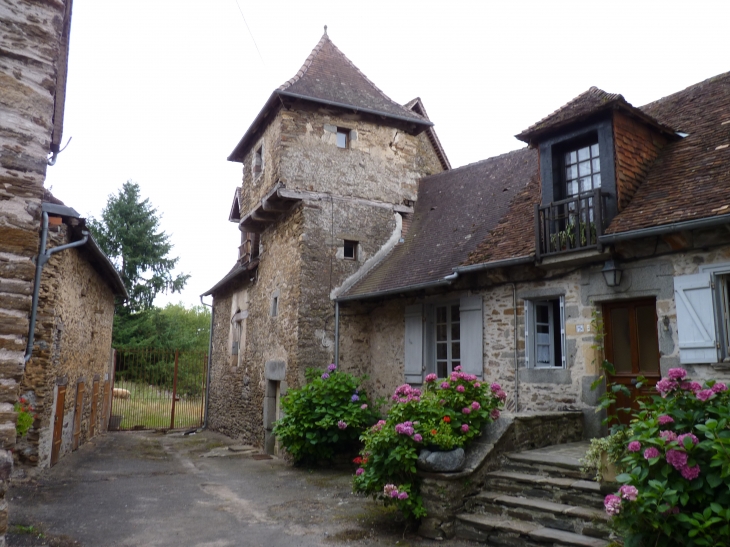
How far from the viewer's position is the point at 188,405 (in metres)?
18.2

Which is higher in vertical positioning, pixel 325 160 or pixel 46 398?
pixel 325 160

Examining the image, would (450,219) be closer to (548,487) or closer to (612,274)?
(612,274)

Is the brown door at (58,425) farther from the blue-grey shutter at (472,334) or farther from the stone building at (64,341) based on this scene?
the blue-grey shutter at (472,334)

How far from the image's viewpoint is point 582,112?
24.9ft

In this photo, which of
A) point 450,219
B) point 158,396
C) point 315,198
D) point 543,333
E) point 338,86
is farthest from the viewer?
point 158,396

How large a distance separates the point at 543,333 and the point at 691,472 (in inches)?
167

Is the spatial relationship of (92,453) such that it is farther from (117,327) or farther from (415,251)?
(117,327)

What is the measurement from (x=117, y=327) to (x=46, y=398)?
64.0 ft

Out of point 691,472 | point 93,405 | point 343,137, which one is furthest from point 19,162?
point 93,405

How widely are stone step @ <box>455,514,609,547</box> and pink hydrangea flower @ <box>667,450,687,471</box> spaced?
1157mm

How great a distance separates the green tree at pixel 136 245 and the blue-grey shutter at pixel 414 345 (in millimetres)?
22059

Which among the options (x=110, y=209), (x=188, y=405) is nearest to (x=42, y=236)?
(x=188, y=405)

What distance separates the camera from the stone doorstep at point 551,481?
534 centimetres

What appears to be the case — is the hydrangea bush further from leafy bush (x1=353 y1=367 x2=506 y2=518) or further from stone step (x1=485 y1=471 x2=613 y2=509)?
leafy bush (x1=353 y1=367 x2=506 y2=518)
